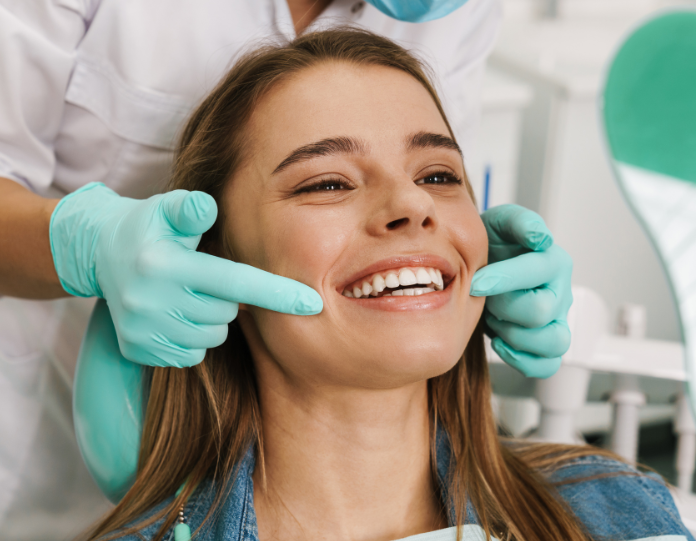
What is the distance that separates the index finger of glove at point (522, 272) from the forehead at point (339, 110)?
10.8 inches

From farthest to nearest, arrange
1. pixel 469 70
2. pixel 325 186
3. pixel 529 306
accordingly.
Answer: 1. pixel 469 70
2. pixel 529 306
3. pixel 325 186

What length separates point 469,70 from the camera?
1.63 m

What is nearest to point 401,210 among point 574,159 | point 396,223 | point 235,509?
point 396,223

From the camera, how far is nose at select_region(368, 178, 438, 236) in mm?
978

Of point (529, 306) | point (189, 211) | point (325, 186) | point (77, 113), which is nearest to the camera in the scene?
point (189, 211)

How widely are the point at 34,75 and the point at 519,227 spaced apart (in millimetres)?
993

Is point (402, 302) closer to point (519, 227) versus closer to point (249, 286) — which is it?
point (249, 286)

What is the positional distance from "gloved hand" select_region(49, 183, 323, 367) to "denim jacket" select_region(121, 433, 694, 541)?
287mm

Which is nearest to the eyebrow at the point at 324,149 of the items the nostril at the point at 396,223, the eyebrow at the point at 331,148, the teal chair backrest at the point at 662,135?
the eyebrow at the point at 331,148

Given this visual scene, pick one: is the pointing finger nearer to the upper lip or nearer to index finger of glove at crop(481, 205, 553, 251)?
index finger of glove at crop(481, 205, 553, 251)

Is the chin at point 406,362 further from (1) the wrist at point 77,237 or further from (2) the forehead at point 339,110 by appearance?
(1) the wrist at point 77,237

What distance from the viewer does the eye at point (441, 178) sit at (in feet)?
3.81

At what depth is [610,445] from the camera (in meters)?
1.64

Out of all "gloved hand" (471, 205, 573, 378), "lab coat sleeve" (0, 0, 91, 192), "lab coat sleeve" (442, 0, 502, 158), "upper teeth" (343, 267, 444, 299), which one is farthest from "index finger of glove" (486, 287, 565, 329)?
"lab coat sleeve" (0, 0, 91, 192)
